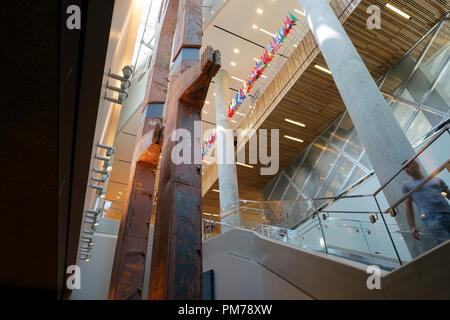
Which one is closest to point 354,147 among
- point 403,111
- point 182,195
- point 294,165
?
point 403,111

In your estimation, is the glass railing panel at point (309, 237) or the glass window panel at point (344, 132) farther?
the glass window panel at point (344, 132)

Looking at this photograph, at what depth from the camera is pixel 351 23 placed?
8.41 m

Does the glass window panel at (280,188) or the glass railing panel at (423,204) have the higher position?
the glass window panel at (280,188)

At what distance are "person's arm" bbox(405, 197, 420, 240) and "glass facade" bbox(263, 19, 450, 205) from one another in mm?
6554

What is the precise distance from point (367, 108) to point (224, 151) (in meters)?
7.47

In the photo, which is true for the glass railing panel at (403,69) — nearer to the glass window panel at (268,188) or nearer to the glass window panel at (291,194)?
the glass window panel at (291,194)

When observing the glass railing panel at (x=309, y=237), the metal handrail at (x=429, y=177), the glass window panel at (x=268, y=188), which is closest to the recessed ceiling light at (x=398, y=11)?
the glass railing panel at (x=309, y=237)

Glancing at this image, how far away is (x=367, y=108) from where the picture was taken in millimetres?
4898

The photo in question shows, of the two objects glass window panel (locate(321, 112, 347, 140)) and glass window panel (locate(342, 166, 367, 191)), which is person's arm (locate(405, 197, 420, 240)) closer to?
glass window panel (locate(342, 166, 367, 191))

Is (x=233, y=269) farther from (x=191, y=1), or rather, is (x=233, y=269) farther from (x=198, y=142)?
(x=191, y=1)

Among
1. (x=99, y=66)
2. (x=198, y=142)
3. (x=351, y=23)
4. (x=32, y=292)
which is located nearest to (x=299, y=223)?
(x=198, y=142)

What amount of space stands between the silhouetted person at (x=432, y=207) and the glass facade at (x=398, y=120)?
6.56m

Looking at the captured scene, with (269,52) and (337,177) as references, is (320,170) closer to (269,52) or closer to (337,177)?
(337,177)

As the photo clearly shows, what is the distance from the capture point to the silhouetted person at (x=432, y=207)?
2.69 m
